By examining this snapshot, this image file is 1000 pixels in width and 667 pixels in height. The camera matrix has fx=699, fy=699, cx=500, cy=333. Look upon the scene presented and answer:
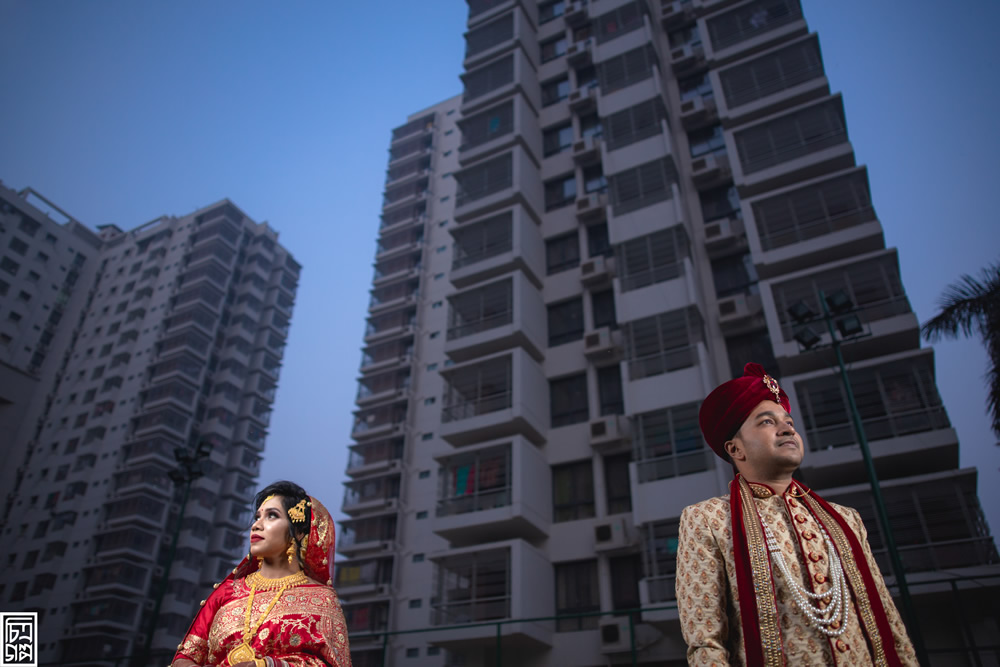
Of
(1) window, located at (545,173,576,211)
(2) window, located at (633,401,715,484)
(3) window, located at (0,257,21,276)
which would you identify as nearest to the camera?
(2) window, located at (633,401,715,484)

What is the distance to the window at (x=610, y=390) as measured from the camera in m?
20.1

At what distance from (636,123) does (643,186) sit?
2.64m

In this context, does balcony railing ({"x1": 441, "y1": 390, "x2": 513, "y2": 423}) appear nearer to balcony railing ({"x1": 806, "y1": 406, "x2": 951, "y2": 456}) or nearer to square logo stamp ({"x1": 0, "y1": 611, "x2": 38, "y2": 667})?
balcony railing ({"x1": 806, "y1": 406, "x2": 951, "y2": 456})

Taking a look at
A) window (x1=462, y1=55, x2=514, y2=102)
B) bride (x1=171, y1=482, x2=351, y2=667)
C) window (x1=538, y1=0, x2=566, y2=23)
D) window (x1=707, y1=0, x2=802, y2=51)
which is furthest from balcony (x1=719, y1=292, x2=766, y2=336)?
window (x1=538, y1=0, x2=566, y2=23)

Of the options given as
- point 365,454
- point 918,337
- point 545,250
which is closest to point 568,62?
point 545,250

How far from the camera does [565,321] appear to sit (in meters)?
22.5

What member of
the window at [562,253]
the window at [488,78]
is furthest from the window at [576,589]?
the window at [488,78]

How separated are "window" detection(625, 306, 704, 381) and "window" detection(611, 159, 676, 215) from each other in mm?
4064

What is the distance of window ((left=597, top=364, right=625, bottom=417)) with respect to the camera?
2012cm

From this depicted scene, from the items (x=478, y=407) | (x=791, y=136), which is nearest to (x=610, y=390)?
(x=478, y=407)

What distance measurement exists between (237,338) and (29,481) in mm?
17506

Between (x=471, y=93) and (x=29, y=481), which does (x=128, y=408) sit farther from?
(x=471, y=93)

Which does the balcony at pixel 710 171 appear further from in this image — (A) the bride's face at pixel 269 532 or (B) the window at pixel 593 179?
(A) the bride's face at pixel 269 532

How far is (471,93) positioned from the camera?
94.5ft
